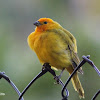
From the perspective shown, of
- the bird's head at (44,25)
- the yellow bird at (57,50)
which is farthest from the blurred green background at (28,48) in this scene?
the yellow bird at (57,50)

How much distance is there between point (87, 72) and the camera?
502 cm

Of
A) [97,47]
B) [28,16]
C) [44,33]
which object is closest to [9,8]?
[28,16]

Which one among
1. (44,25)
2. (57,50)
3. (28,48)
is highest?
(44,25)

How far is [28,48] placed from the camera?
6332 mm

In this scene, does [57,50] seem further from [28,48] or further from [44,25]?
[28,48]

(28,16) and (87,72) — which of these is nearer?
(87,72)

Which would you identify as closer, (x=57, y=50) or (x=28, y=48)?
(x=57, y=50)

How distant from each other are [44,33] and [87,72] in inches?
70.1

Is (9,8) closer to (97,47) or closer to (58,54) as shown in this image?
(97,47)

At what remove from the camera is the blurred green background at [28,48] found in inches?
190


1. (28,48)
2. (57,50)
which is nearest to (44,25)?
(57,50)

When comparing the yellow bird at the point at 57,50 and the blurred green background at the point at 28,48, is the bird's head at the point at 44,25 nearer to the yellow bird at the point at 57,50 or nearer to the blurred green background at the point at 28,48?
the yellow bird at the point at 57,50

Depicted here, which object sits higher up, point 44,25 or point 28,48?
point 44,25

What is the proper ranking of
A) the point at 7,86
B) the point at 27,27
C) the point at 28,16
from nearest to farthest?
1. the point at 7,86
2. the point at 27,27
3. the point at 28,16
